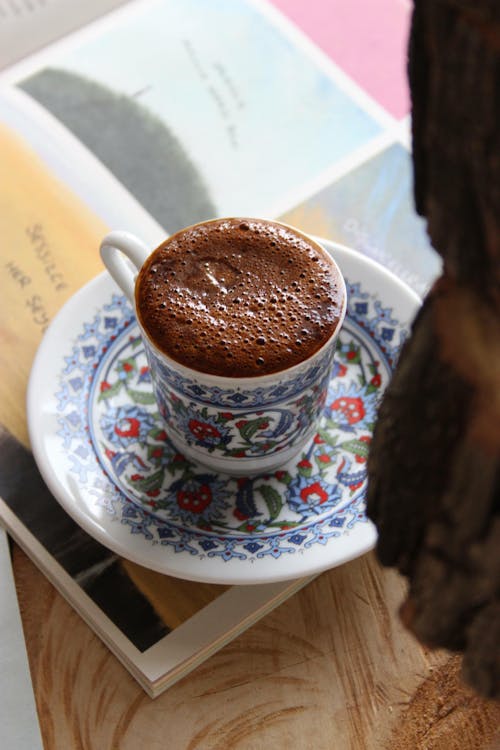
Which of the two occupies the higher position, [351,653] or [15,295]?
[15,295]

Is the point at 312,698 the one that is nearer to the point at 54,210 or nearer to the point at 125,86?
the point at 54,210

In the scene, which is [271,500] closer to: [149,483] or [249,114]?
[149,483]

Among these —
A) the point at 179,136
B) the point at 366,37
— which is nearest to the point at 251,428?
the point at 179,136

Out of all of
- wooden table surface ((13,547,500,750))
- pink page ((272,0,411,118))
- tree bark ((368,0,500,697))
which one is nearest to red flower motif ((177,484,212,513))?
wooden table surface ((13,547,500,750))

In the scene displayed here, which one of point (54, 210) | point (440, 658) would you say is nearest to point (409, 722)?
point (440, 658)

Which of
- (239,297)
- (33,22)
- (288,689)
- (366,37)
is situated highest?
(33,22)

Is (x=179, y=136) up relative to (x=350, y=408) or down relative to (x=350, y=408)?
up
